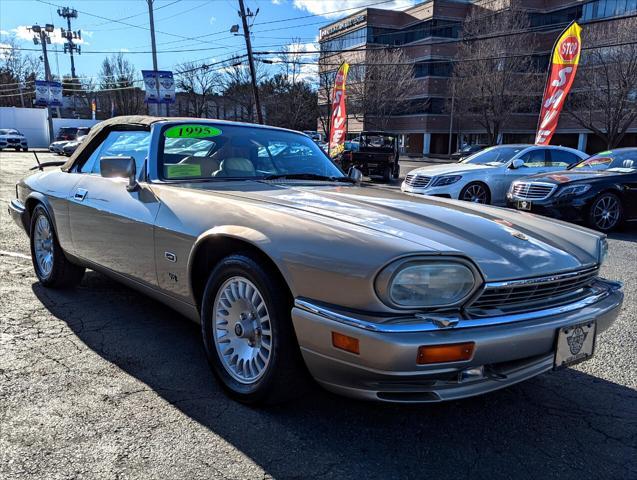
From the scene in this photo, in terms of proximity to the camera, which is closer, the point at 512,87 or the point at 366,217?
the point at 366,217

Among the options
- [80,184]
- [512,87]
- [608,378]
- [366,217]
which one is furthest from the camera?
[512,87]

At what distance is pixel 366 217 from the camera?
7.91 ft

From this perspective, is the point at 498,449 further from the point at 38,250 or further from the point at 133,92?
the point at 133,92

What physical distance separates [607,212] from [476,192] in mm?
2584

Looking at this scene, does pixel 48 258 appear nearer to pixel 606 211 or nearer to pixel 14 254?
pixel 14 254

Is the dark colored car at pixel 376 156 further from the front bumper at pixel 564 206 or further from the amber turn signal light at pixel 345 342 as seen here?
the amber turn signal light at pixel 345 342

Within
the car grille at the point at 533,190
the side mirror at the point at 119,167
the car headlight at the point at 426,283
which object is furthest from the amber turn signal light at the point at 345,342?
the car grille at the point at 533,190

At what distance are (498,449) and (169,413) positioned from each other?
1562mm

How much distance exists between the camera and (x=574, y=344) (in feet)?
7.52

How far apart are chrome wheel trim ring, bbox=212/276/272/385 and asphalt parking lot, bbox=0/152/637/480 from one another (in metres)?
0.20

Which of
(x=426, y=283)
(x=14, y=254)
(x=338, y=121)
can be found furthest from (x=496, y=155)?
(x=426, y=283)

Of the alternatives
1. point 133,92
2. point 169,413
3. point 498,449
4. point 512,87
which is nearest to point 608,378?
point 498,449

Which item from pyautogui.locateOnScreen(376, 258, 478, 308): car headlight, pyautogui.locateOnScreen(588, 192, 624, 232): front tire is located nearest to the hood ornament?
pyautogui.locateOnScreen(376, 258, 478, 308): car headlight

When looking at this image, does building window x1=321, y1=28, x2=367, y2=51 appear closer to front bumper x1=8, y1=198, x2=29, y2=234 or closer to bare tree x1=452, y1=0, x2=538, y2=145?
bare tree x1=452, y1=0, x2=538, y2=145
